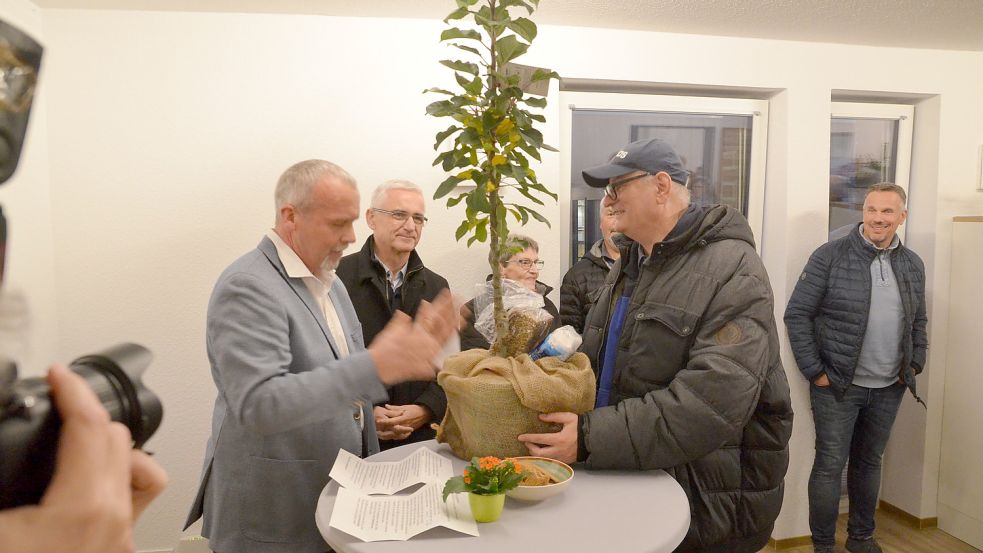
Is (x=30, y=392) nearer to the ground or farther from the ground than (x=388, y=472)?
farther from the ground

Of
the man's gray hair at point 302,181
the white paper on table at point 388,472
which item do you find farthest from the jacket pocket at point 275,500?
the man's gray hair at point 302,181

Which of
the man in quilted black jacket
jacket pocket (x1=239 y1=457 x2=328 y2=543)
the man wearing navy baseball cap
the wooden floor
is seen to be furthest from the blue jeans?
jacket pocket (x1=239 y1=457 x2=328 y2=543)

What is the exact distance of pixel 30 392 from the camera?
360mm

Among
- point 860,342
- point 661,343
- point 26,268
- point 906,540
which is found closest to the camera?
point 26,268

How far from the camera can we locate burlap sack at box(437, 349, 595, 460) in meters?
1.26

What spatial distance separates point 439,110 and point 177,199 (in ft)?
6.02

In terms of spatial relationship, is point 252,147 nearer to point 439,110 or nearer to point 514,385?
Answer: point 439,110

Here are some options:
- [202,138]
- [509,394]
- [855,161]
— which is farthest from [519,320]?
[855,161]

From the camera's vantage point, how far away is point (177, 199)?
2.75 metres

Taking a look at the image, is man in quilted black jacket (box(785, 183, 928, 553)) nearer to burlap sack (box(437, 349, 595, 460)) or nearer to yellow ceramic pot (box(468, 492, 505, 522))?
burlap sack (box(437, 349, 595, 460))

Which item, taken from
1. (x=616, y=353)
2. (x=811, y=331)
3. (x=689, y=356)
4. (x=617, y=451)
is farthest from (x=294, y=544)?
(x=811, y=331)

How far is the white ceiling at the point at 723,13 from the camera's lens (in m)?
2.64

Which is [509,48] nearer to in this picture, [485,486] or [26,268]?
[485,486]

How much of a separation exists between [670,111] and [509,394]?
254 centimetres
